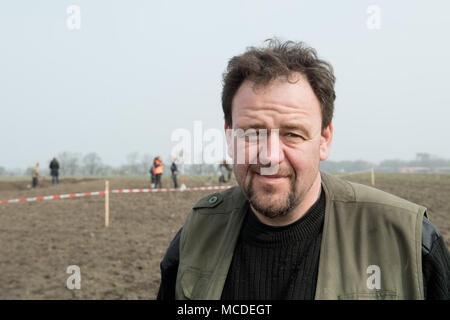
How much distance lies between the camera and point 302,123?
68.1 inches

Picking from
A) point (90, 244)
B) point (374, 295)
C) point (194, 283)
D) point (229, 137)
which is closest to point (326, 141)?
point (229, 137)

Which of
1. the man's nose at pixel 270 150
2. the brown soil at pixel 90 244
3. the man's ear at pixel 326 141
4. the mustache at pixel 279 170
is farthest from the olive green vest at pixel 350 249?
the brown soil at pixel 90 244

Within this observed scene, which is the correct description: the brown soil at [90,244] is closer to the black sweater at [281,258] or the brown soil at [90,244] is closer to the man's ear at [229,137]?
the black sweater at [281,258]

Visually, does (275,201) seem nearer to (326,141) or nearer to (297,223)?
(297,223)

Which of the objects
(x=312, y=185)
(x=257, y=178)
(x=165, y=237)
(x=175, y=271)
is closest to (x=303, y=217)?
(x=312, y=185)

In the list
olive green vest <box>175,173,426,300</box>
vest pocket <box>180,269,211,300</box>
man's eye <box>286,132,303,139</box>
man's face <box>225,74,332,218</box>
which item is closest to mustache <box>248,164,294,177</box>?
man's face <box>225,74,332,218</box>

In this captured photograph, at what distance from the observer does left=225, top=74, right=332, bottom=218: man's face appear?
5.64ft

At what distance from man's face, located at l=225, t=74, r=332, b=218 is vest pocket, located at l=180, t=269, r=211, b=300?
1.64 feet

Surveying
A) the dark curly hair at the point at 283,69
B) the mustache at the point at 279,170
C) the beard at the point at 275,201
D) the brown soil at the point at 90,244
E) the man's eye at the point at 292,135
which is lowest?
the brown soil at the point at 90,244

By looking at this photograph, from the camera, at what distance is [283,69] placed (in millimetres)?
1794

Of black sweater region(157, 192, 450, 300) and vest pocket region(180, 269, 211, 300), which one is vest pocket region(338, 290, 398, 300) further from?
vest pocket region(180, 269, 211, 300)

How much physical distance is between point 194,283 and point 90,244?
7152mm

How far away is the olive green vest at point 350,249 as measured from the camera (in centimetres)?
155

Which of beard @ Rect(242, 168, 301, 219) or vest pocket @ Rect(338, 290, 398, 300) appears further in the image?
beard @ Rect(242, 168, 301, 219)
